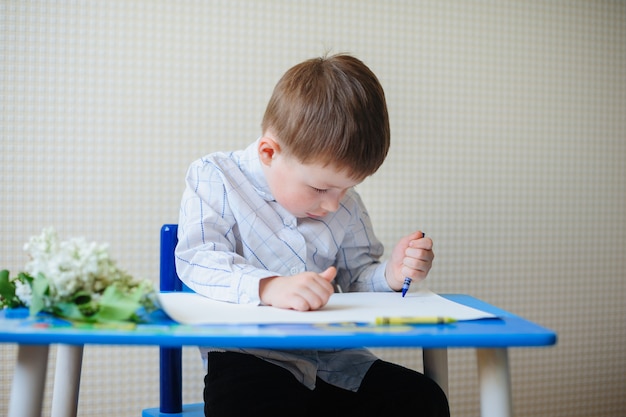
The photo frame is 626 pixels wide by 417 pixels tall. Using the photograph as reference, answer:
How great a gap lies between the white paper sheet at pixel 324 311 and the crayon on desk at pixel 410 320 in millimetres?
15

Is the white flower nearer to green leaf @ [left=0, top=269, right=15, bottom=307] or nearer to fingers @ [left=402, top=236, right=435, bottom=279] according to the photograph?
green leaf @ [left=0, top=269, right=15, bottom=307]

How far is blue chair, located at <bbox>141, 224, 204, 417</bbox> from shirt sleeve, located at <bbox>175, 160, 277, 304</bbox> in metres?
0.11

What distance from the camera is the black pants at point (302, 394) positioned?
89cm

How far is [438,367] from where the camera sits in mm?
1033

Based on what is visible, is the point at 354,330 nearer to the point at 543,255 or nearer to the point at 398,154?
the point at 398,154

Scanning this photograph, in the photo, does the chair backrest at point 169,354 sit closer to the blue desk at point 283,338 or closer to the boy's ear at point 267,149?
the boy's ear at point 267,149

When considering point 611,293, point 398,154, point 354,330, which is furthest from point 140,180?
point 611,293

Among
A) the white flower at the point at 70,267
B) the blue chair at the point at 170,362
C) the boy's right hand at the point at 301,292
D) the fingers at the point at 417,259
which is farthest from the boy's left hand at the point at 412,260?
the white flower at the point at 70,267

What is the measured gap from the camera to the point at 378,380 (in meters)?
1.00

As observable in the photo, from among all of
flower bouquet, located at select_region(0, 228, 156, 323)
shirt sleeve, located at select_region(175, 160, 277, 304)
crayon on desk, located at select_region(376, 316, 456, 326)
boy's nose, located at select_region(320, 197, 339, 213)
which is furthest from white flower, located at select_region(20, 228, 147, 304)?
boy's nose, located at select_region(320, 197, 339, 213)

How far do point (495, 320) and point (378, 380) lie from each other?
294mm

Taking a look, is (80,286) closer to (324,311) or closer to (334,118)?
(324,311)

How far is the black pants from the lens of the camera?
89cm

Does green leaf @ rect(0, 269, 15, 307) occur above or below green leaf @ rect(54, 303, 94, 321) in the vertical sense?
above
